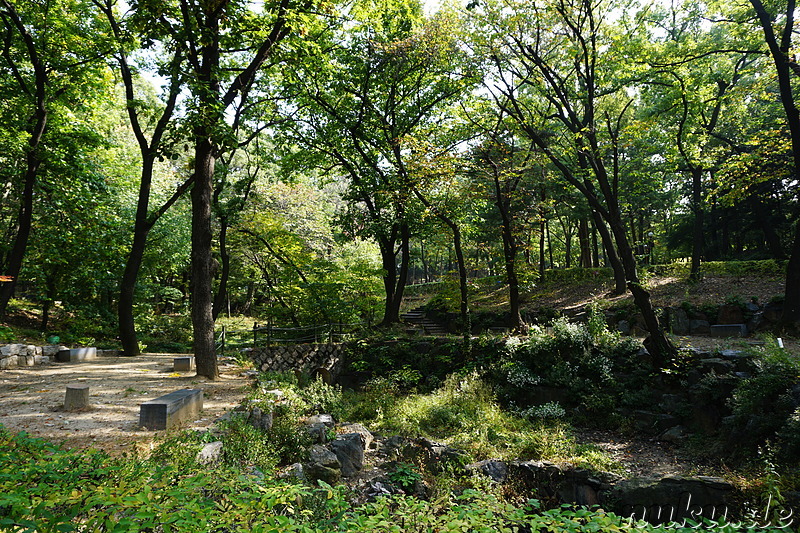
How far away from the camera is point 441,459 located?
7.17 metres

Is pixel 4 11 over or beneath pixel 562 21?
over

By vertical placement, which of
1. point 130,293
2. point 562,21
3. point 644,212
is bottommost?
point 130,293

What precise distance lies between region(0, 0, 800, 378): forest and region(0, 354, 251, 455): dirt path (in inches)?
38.4

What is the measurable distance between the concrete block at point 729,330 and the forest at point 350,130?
157 cm

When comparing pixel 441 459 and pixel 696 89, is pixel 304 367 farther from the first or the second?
pixel 696 89

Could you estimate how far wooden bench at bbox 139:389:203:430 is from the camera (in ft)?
18.0

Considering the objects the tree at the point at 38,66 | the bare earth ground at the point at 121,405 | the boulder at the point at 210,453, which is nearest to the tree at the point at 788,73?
the bare earth ground at the point at 121,405

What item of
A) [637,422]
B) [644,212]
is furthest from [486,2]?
[644,212]

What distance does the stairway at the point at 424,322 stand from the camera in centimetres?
1756

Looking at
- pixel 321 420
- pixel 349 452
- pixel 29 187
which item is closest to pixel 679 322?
pixel 349 452

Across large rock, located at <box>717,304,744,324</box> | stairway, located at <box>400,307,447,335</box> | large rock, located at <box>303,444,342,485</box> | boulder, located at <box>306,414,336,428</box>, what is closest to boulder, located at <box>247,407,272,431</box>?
large rock, located at <box>303,444,342,485</box>

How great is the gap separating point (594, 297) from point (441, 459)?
1179 cm

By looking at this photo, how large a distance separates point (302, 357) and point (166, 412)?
27.3ft

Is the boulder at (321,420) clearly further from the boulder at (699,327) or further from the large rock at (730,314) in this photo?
the large rock at (730,314)
